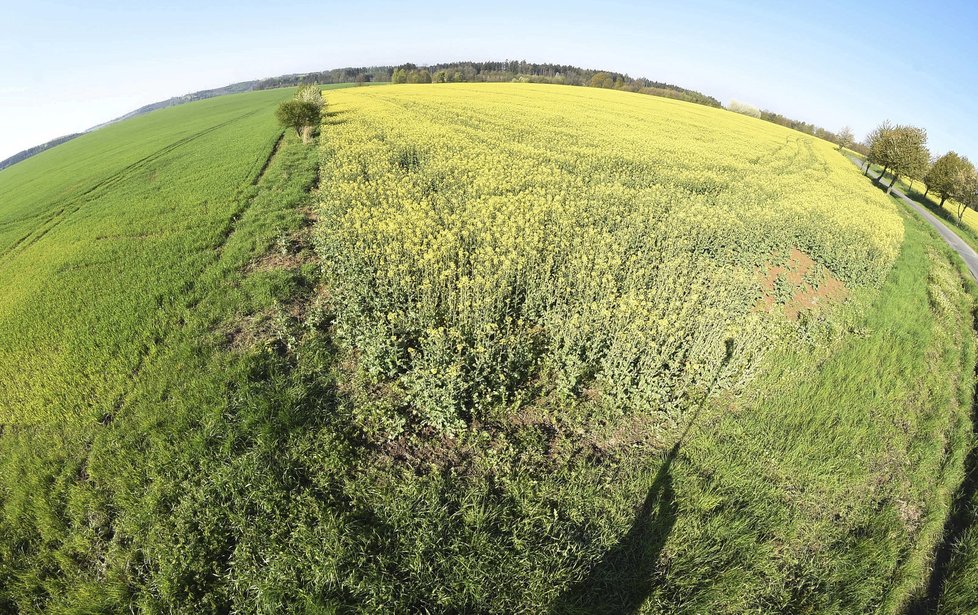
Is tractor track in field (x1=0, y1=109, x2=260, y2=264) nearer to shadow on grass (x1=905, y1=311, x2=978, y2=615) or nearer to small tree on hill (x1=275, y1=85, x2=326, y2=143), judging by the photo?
small tree on hill (x1=275, y1=85, x2=326, y2=143)

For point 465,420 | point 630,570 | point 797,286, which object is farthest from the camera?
point 797,286

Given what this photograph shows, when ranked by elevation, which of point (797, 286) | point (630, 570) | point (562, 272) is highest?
point (797, 286)

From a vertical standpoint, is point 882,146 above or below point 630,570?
above

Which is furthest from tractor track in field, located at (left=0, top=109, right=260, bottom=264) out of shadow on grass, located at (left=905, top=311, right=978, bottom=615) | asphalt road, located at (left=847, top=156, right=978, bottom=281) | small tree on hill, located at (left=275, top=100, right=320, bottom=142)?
asphalt road, located at (left=847, top=156, right=978, bottom=281)

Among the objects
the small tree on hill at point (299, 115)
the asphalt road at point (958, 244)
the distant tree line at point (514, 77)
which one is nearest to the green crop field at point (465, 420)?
the asphalt road at point (958, 244)

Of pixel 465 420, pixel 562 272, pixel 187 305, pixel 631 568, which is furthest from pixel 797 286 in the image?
pixel 187 305

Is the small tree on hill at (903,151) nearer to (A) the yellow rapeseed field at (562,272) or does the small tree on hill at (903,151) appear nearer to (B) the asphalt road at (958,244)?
(B) the asphalt road at (958,244)

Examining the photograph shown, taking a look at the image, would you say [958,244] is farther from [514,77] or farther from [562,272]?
[514,77]
